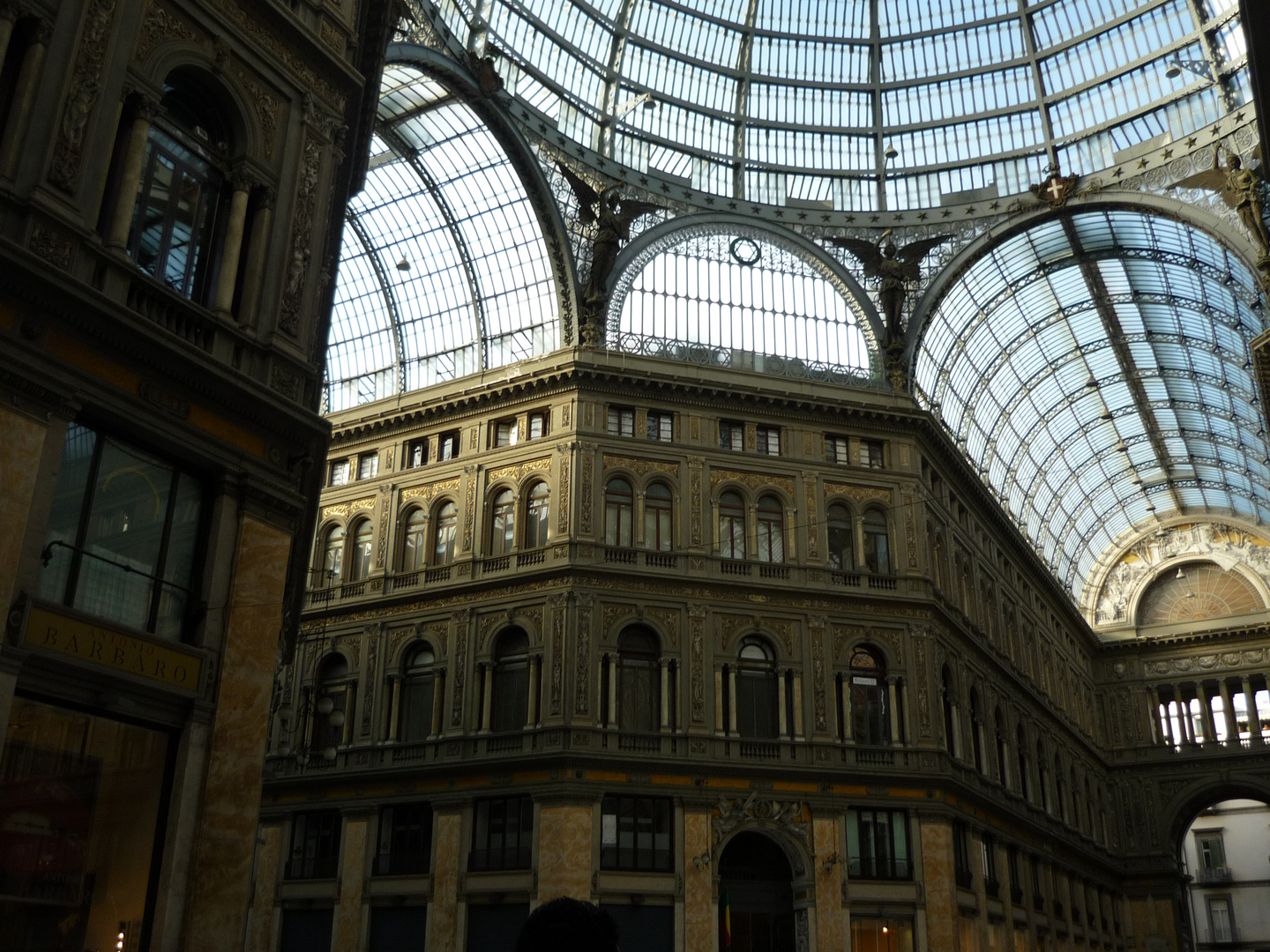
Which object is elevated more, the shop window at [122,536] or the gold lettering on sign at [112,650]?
the shop window at [122,536]

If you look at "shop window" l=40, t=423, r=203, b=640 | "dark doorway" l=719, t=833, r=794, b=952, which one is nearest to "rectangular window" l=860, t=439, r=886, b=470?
"dark doorway" l=719, t=833, r=794, b=952

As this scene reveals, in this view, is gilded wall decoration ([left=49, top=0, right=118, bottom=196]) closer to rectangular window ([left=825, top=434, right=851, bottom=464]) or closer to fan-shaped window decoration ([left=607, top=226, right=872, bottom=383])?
fan-shaped window decoration ([left=607, top=226, right=872, bottom=383])

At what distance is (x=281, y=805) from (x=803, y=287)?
27583mm

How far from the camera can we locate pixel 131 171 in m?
16.9

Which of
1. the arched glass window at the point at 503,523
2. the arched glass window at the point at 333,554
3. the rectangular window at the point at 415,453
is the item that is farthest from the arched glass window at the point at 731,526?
the arched glass window at the point at 333,554

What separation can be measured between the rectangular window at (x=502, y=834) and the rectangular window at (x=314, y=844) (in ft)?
18.9

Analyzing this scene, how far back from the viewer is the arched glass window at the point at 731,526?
42.8m

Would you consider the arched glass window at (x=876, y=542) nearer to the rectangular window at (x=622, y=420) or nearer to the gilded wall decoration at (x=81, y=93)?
the rectangular window at (x=622, y=420)

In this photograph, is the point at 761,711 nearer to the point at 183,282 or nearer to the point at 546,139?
the point at 546,139

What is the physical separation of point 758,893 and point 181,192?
29.3 metres

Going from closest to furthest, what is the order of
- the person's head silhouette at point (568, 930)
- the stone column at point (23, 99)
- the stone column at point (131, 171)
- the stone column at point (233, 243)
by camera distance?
1. the person's head silhouette at point (568, 930)
2. the stone column at point (23, 99)
3. the stone column at point (131, 171)
4. the stone column at point (233, 243)

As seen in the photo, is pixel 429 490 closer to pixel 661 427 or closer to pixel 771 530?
pixel 661 427

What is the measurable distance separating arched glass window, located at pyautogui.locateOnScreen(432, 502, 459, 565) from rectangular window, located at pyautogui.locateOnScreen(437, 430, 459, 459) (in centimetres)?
194

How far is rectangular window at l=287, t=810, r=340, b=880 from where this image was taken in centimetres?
4147
